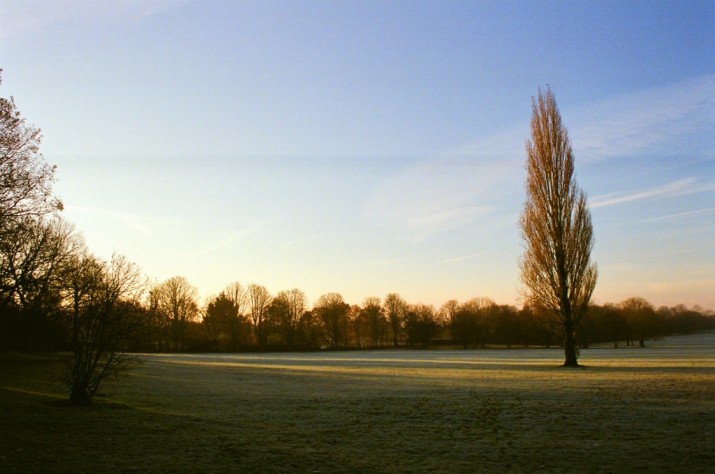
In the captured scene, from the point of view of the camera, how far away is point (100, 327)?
16.4 m

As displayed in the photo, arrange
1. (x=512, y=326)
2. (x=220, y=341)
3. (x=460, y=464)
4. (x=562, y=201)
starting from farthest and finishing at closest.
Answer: (x=512, y=326), (x=220, y=341), (x=562, y=201), (x=460, y=464)

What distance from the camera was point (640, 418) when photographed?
13227 millimetres

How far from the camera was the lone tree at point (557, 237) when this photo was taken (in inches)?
1431

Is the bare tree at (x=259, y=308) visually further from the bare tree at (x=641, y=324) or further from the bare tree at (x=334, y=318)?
the bare tree at (x=641, y=324)

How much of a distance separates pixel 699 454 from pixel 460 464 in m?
4.51

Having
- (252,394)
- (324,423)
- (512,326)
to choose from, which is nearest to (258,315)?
(512,326)

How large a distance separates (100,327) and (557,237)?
31.2 metres

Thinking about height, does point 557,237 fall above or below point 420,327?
above

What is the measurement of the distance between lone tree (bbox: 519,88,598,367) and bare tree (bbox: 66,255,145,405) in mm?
29184

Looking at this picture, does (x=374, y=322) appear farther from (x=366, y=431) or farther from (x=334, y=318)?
(x=366, y=431)

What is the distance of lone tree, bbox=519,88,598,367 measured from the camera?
119ft

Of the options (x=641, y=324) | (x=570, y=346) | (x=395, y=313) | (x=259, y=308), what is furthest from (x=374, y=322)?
(x=570, y=346)

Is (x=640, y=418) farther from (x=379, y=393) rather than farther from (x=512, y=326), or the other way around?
(x=512, y=326)

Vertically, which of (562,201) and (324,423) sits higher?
(562,201)
